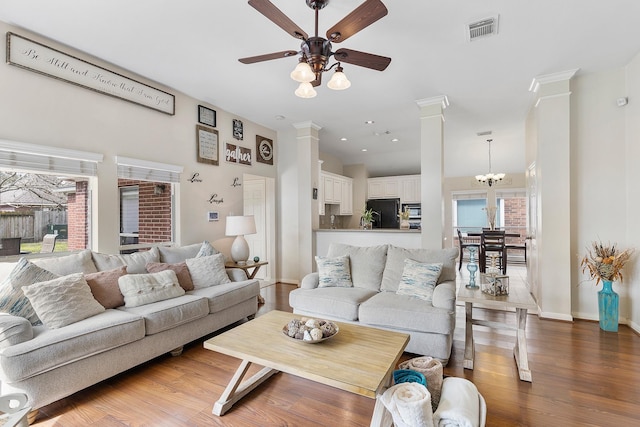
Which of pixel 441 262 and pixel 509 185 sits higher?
pixel 509 185

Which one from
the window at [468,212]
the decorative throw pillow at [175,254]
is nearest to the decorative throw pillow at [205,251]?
the decorative throw pillow at [175,254]

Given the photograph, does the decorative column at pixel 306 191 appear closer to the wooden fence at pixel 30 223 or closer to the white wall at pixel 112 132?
the white wall at pixel 112 132

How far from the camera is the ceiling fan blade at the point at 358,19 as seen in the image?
70.0 inches

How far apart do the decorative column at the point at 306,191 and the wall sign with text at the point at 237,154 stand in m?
0.87

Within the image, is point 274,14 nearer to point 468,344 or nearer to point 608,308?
point 468,344

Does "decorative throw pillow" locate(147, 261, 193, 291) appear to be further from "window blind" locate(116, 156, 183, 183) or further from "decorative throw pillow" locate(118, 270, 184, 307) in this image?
"window blind" locate(116, 156, 183, 183)

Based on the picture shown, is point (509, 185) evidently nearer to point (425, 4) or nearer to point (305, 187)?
point (305, 187)

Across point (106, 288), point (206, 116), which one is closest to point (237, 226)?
point (206, 116)

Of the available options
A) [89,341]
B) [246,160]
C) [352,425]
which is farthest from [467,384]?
[246,160]

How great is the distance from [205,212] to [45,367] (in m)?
2.62

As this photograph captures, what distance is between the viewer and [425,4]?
7.61ft

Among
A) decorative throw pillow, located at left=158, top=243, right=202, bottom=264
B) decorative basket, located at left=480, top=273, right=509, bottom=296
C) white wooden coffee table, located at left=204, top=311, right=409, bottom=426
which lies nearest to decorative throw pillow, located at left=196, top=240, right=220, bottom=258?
decorative throw pillow, located at left=158, top=243, right=202, bottom=264

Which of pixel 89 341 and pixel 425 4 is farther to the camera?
pixel 425 4

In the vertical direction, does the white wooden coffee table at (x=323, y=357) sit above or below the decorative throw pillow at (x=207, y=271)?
below
